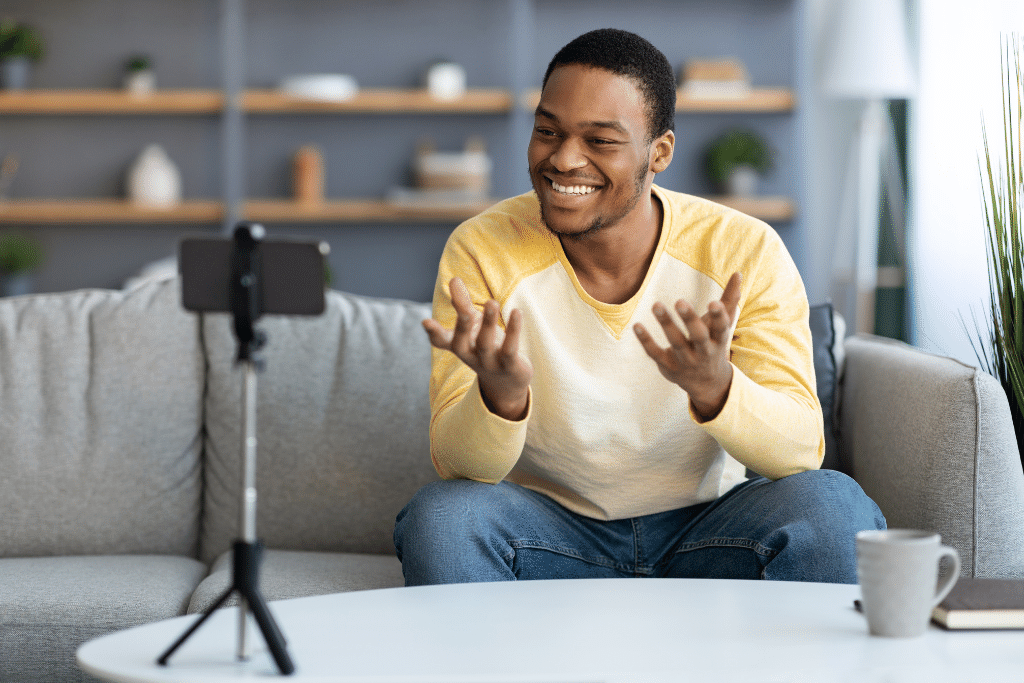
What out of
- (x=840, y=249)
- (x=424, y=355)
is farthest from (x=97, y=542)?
(x=840, y=249)

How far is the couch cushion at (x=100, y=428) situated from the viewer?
1.78m

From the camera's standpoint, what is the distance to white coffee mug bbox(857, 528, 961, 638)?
88 centimetres

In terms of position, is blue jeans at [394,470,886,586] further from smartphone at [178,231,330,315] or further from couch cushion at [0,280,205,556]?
couch cushion at [0,280,205,556]

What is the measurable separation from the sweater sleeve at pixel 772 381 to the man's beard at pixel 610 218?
194mm

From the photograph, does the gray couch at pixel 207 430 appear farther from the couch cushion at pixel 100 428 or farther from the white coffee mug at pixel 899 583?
the white coffee mug at pixel 899 583

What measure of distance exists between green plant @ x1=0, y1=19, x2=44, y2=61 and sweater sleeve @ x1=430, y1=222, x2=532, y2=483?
342cm

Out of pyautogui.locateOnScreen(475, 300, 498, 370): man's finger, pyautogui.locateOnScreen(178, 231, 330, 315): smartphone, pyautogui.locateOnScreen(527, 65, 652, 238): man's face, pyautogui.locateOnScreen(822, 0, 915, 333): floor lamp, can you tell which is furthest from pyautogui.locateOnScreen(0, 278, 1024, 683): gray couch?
pyautogui.locateOnScreen(822, 0, 915, 333): floor lamp

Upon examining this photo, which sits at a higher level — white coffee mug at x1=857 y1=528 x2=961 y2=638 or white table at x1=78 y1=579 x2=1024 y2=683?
white coffee mug at x1=857 y1=528 x2=961 y2=638

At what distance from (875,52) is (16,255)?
3399 millimetres

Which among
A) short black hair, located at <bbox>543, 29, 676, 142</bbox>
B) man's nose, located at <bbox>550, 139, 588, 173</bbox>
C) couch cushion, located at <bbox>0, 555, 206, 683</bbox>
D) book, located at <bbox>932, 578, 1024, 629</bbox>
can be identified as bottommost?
couch cushion, located at <bbox>0, 555, 206, 683</bbox>

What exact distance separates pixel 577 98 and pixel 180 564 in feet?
3.32

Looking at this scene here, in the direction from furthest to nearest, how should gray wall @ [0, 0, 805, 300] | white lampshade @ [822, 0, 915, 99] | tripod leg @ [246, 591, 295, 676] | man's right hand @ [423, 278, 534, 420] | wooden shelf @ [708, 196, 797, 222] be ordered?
gray wall @ [0, 0, 805, 300] → wooden shelf @ [708, 196, 797, 222] → white lampshade @ [822, 0, 915, 99] → man's right hand @ [423, 278, 534, 420] → tripod leg @ [246, 591, 295, 676]

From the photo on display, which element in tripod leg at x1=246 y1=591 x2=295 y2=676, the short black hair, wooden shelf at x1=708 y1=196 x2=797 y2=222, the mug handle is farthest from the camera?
wooden shelf at x1=708 y1=196 x2=797 y2=222

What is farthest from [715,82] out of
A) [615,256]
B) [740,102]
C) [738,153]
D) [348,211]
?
[615,256]
